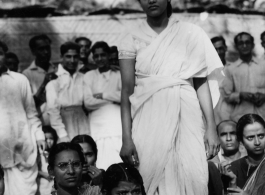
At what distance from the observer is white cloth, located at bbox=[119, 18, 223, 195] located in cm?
511

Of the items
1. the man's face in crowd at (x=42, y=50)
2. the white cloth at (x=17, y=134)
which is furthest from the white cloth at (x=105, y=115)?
the white cloth at (x=17, y=134)

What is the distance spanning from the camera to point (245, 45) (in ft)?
29.0

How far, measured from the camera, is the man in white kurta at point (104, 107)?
8188mm

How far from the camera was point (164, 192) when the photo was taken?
16.7ft

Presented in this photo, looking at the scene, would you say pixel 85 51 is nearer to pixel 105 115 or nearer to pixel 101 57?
pixel 101 57

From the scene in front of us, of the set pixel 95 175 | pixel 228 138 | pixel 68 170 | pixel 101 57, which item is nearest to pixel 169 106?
pixel 68 170

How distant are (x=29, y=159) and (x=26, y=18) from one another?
1.98 meters

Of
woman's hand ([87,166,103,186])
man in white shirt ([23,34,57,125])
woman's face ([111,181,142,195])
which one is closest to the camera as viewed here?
woman's face ([111,181,142,195])

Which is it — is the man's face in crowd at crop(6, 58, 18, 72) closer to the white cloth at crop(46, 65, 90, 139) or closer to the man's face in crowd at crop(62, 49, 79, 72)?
the white cloth at crop(46, 65, 90, 139)

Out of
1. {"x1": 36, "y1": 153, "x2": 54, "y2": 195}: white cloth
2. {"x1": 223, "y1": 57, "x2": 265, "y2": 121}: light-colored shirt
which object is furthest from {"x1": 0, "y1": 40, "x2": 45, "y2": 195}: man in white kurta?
{"x1": 223, "y1": 57, "x2": 265, "y2": 121}: light-colored shirt

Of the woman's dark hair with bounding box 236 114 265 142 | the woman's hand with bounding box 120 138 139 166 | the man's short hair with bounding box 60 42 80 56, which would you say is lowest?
the woman's hand with bounding box 120 138 139 166

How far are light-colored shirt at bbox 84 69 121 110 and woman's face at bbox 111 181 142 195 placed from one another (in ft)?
9.39

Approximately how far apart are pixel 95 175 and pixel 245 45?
11.1 ft

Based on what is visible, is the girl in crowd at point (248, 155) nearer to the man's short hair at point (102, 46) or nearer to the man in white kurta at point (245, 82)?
the man in white kurta at point (245, 82)
